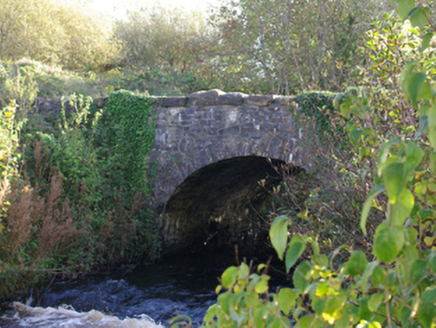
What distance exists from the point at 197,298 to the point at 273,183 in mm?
4355

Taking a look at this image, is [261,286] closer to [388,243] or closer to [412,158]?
[388,243]

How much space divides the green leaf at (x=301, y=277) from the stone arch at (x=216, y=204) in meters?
6.27

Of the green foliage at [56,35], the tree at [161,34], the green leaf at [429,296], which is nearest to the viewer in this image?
the green leaf at [429,296]

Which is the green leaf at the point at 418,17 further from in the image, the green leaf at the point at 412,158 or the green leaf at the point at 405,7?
the green leaf at the point at 412,158

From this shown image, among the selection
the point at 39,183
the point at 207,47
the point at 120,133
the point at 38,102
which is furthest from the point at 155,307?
the point at 207,47

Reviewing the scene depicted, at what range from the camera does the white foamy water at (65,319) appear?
5.54 metres

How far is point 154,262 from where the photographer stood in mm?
8453

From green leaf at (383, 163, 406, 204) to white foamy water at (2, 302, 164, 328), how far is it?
17.3 ft

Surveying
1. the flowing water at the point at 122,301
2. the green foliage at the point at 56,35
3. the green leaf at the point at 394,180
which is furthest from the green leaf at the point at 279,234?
the green foliage at the point at 56,35

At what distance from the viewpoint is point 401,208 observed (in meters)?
1.00

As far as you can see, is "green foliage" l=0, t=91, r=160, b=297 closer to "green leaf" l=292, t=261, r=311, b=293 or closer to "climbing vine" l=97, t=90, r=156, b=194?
"climbing vine" l=97, t=90, r=156, b=194

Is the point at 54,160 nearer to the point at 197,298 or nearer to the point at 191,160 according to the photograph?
the point at 191,160

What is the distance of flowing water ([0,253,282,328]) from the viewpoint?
5.75 meters

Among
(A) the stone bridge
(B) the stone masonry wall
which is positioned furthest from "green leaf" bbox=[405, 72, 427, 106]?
(B) the stone masonry wall
